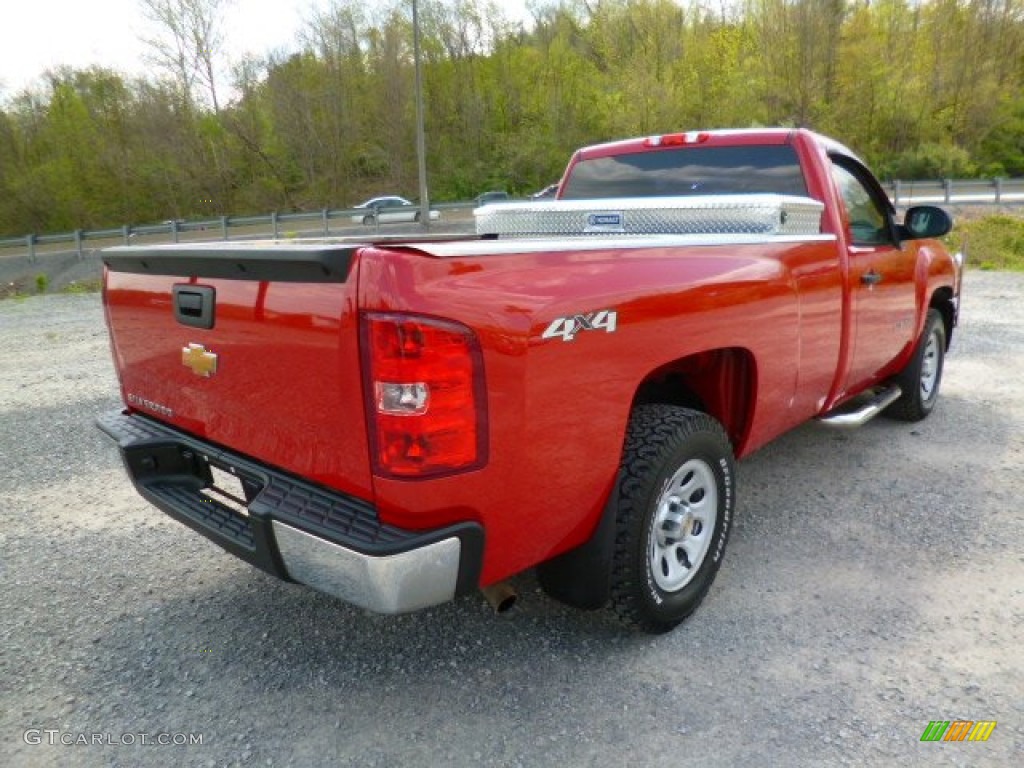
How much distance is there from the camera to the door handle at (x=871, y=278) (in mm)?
3725

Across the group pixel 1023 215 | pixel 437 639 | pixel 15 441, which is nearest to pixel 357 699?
pixel 437 639

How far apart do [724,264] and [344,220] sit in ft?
81.4

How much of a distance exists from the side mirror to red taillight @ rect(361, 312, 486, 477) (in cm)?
362

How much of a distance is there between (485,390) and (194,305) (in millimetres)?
1118

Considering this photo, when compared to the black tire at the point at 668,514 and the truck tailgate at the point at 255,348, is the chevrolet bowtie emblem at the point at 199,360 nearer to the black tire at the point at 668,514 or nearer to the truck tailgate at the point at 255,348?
the truck tailgate at the point at 255,348

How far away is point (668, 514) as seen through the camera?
2.65 m

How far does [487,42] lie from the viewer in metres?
48.0

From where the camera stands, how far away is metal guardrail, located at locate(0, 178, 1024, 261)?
2130 centimetres

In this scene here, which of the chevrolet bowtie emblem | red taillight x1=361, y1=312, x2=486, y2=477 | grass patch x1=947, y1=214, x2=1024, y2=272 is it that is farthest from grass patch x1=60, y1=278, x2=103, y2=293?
grass patch x1=947, y1=214, x2=1024, y2=272

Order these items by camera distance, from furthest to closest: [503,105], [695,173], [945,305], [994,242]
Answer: [503,105] → [994,242] → [945,305] → [695,173]

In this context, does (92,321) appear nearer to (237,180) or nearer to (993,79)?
(237,180)

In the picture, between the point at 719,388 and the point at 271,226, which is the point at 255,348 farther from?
the point at 271,226

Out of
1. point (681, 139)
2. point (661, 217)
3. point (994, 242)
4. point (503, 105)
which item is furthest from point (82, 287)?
point (503, 105)

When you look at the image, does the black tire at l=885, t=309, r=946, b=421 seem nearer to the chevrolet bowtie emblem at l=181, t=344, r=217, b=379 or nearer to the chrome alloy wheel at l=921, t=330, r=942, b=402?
the chrome alloy wheel at l=921, t=330, r=942, b=402
